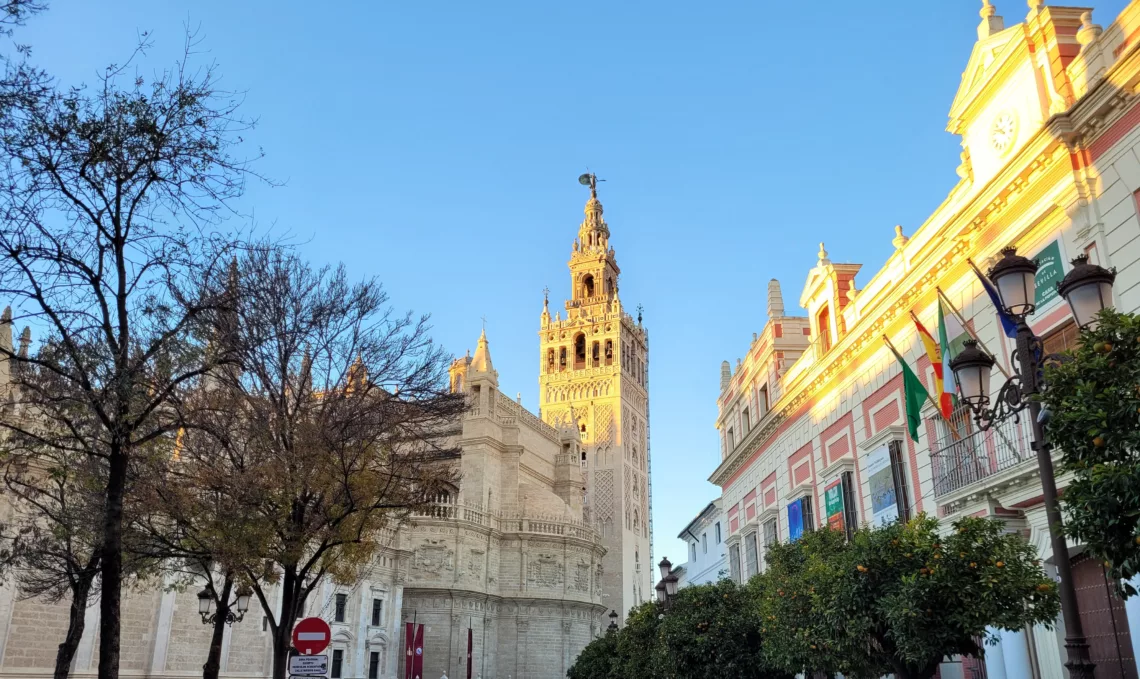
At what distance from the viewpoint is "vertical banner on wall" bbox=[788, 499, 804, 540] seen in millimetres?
22703

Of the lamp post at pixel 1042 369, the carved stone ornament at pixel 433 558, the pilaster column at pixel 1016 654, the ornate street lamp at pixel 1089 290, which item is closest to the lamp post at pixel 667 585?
the pilaster column at pixel 1016 654

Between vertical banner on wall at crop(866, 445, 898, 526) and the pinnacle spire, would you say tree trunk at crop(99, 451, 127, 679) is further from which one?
the pinnacle spire

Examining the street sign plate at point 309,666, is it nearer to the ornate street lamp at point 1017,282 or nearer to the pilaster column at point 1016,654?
the ornate street lamp at point 1017,282

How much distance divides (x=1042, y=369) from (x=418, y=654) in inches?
1553

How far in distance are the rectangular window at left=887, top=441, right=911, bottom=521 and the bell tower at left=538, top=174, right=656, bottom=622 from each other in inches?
2011

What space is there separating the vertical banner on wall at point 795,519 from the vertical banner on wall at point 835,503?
166 cm

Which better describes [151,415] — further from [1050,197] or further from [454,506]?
[454,506]

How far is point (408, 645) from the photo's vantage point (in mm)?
41719

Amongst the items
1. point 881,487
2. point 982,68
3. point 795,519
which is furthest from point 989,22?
point 795,519

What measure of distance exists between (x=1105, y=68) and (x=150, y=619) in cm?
2749

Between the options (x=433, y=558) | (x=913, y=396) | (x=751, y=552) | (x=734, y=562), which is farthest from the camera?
(x=433, y=558)

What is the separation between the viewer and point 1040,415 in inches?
286

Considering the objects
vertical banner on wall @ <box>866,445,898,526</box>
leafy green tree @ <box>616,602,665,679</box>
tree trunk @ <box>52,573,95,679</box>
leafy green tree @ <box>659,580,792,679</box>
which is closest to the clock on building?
vertical banner on wall @ <box>866,445,898,526</box>

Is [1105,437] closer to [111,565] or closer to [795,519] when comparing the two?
[111,565]
